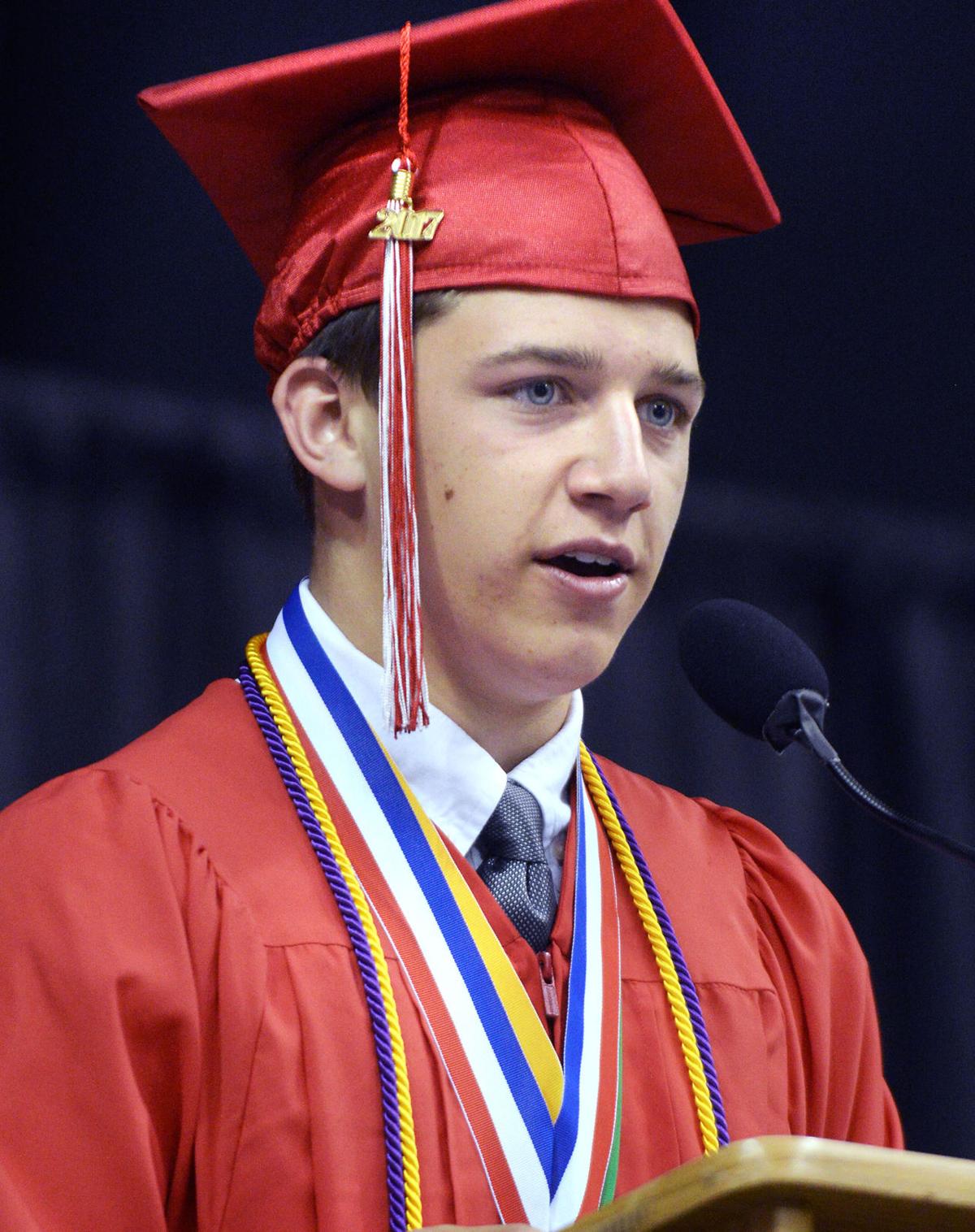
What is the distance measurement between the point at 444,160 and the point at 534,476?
0.32 m

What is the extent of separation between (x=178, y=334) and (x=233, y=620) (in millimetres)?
457

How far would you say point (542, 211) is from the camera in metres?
1.56

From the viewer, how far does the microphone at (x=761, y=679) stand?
A: 4.68 ft

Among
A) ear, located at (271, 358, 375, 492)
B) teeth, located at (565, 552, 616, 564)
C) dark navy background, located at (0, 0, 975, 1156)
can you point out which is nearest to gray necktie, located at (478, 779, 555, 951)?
teeth, located at (565, 552, 616, 564)

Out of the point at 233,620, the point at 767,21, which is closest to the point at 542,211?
the point at 233,620

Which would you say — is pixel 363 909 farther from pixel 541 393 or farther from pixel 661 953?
pixel 541 393

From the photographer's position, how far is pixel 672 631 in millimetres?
2789

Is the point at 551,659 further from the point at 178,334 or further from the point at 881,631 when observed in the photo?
the point at 881,631

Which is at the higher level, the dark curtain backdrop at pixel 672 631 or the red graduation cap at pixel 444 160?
the red graduation cap at pixel 444 160

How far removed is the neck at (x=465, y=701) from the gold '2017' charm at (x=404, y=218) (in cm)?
32

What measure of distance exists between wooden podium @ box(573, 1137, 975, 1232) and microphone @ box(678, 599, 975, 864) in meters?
0.51

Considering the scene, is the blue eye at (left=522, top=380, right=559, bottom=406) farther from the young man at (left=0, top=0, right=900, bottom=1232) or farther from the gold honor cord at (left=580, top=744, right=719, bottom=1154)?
the gold honor cord at (left=580, top=744, right=719, bottom=1154)

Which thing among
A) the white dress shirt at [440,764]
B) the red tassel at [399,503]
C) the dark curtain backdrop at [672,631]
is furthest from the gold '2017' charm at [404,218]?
the dark curtain backdrop at [672,631]

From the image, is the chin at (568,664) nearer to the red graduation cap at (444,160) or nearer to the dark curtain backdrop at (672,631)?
the red graduation cap at (444,160)
